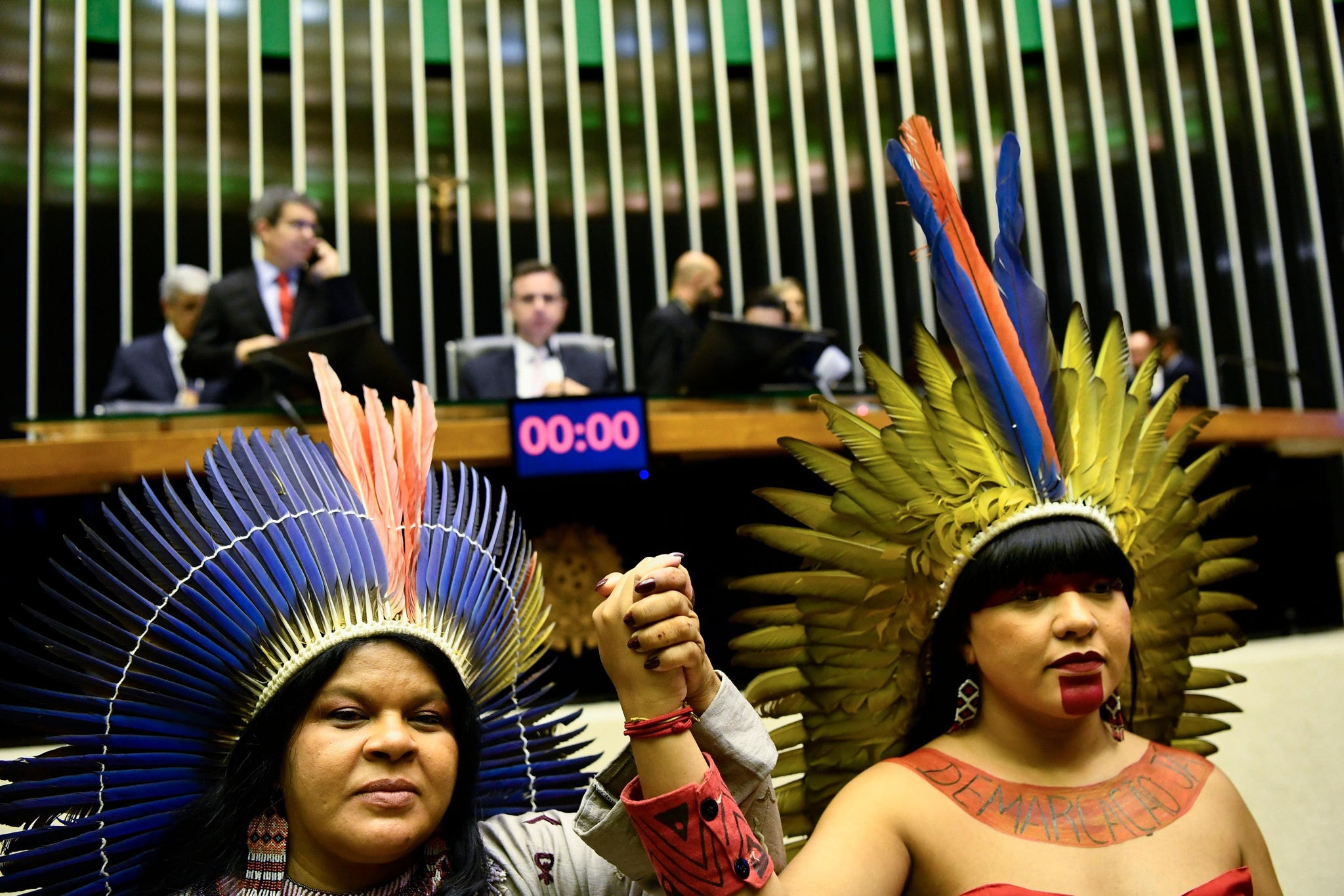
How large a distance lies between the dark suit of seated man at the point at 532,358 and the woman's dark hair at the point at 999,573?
103 inches

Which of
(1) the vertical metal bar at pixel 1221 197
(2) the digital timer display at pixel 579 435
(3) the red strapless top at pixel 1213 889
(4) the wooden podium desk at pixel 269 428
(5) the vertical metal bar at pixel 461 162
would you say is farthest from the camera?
(1) the vertical metal bar at pixel 1221 197

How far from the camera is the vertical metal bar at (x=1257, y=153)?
6785 millimetres

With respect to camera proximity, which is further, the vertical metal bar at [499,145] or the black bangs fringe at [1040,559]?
the vertical metal bar at [499,145]

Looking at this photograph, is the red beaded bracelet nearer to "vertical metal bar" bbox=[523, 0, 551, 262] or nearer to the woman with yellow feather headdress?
the woman with yellow feather headdress

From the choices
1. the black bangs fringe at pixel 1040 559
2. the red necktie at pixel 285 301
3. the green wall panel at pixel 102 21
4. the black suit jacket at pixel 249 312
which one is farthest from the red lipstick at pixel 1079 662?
the green wall panel at pixel 102 21

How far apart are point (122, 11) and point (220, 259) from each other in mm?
1447

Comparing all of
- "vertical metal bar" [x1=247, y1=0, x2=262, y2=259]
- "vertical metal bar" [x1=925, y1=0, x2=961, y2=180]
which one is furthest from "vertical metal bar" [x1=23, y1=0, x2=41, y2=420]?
"vertical metal bar" [x1=925, y1=0, x2=961, y2=180]

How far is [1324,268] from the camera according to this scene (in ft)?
22.2

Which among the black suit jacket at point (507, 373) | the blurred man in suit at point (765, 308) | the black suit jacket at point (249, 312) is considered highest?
the blurred man in suit at point (765, 308)

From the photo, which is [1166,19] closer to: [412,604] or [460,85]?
[460,85]

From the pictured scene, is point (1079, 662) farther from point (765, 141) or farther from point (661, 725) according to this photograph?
point (765, 141)

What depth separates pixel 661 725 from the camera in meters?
1.10

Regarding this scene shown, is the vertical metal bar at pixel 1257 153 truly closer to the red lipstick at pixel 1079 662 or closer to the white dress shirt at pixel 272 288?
the white dress shirt at pixel 272 288

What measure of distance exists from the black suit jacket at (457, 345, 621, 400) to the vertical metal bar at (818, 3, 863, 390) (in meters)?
2.93
